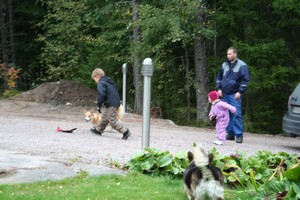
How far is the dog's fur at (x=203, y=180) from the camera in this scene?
595 cm

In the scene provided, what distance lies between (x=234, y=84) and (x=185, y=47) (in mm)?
10003

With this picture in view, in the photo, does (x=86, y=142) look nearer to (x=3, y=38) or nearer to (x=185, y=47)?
(x=185, y=47)

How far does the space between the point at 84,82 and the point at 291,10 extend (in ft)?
35.3

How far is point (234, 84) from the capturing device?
41.9 ft

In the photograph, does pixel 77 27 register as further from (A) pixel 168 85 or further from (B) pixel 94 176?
(B) pixel 94 176

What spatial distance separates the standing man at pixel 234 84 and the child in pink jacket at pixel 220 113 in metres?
0.53

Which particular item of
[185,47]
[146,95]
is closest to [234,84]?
[146,95]

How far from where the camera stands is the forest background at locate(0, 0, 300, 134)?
62.8 ft

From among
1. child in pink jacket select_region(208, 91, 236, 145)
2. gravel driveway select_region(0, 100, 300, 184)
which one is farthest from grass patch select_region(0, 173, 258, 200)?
child in pink jacket select_region(208, 91, 236, 145)

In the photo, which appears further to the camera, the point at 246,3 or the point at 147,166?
the point at 246,3

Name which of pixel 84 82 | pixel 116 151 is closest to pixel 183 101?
pixel 84 82

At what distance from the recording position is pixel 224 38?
78.5 feet

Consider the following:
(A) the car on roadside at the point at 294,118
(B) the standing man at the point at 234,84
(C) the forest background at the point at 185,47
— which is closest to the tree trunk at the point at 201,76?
(C) the forest background at the point at 185,47

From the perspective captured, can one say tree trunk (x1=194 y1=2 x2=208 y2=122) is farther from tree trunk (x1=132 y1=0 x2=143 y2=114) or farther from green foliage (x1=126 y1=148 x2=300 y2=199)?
green foliage (x1=126 y1=148 x2=300 y2=199)
